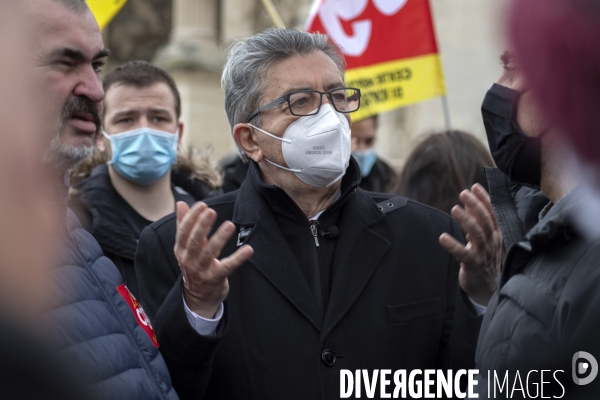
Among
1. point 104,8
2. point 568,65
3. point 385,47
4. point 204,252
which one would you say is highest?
point 104,8

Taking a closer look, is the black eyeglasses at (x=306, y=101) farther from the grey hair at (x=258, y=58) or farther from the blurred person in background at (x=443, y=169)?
the blurred person in background at (x=443, y=169)

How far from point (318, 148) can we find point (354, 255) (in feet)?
1.34

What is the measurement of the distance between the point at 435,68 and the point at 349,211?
328 cm

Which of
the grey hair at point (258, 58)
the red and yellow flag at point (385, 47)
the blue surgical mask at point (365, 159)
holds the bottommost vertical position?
the blue surgical mask at point (365, 159)

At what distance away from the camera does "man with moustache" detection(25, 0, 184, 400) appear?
2049mm

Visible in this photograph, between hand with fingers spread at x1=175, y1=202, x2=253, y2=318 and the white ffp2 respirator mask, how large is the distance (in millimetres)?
676

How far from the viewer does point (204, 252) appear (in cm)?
242

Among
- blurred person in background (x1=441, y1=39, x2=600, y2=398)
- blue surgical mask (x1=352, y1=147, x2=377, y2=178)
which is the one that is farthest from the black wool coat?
blue surgical mask (x1=352, y1=147, x2=377, y2=178)

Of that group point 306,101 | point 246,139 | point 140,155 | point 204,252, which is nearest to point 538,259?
point 204,252

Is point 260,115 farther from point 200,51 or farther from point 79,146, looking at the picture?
point 200,51

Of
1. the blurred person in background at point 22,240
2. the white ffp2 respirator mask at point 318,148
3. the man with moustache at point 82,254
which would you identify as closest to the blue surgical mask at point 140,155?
the white ffp2 respirator mask at point 318,148

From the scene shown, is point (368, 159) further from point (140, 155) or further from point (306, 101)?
point (306, 101)

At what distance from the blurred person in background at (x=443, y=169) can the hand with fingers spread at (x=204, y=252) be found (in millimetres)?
2120

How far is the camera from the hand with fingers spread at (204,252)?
2393 mm
